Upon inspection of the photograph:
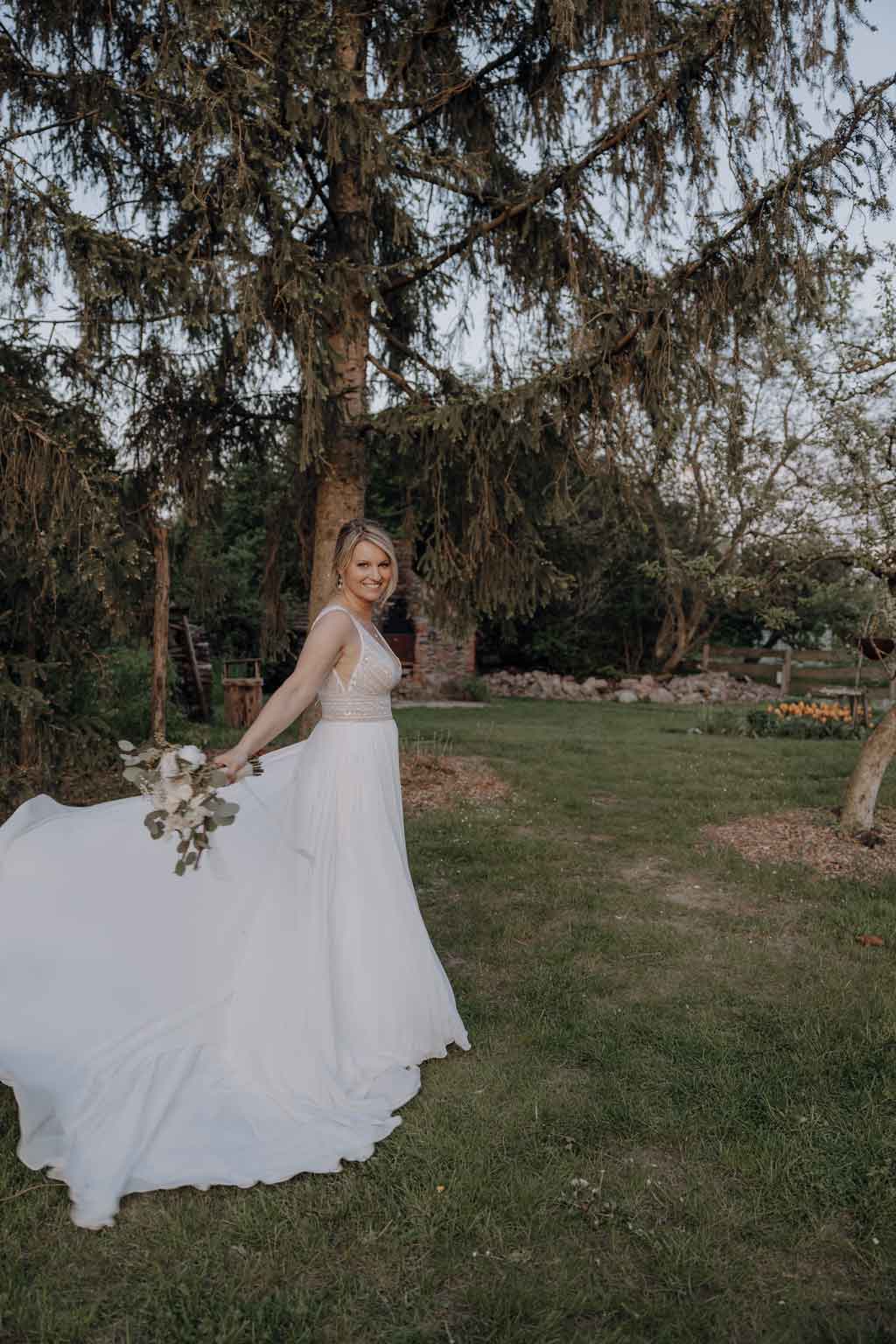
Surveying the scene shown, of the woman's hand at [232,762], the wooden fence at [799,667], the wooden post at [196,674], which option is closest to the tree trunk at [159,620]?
the woman's hand at [232,762]

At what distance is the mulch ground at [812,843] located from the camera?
6496mm

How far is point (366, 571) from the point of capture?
11.8 ft

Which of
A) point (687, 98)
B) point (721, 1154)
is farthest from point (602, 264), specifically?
point (721, 1154)

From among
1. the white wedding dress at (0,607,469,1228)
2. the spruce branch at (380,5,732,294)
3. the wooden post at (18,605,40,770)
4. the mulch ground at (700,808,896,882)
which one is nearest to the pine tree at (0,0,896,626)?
the spruce branch at (380,5,732,294)

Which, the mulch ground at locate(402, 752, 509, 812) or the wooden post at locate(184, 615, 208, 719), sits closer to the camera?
the mulch ground at locate(402, 752, 509, 812)

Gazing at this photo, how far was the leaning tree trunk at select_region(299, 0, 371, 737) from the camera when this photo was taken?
6.97 metres

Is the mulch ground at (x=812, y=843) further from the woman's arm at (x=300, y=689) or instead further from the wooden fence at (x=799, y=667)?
the wooden fence at (x=799, y=667)

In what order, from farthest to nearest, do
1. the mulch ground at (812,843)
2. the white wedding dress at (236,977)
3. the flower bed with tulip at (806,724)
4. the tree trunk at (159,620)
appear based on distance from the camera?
the flower bed with tulip at (806,724) < the tree trunk at (159,620) < the mulch ground at (812,843) < the white wedding dress at (236,977)

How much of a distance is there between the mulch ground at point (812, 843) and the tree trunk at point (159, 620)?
15.5 feet

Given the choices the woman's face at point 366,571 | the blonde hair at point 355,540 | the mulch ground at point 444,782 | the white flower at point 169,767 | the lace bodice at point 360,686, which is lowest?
the mulch ground at point 444,782

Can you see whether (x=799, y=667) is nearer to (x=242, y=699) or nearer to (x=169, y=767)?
(x=242, y=699)

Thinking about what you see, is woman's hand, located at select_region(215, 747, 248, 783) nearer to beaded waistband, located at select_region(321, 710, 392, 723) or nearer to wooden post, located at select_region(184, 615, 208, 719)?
beaded waistband, located at select_region(321, 710, 392, 723)

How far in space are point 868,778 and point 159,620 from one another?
601cm

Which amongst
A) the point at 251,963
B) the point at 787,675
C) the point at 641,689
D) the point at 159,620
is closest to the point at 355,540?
the point at 251,963
